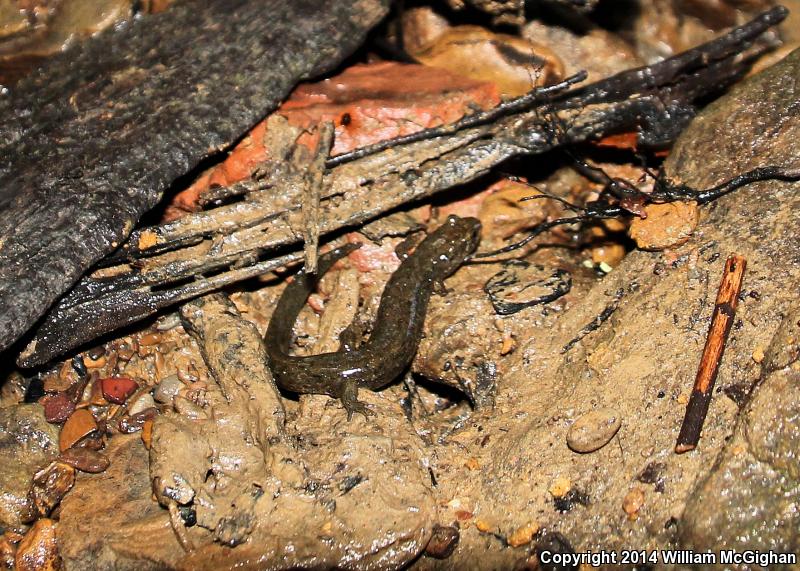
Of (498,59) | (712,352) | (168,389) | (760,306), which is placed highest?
(498,59)

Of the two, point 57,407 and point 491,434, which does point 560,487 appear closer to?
point 491,434

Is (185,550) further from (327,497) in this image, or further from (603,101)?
(603,101)

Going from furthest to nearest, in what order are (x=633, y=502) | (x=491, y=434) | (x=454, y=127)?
(x=454, y=127) → (x=491, y=434) → (x=633, y=502)

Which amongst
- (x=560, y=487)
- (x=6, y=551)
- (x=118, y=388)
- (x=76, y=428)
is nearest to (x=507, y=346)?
(x=560, y=487)

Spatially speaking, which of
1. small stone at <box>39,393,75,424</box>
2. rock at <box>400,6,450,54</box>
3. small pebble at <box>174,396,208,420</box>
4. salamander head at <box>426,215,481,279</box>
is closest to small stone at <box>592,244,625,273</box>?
salamander head at <box>426,215,481,279</box>

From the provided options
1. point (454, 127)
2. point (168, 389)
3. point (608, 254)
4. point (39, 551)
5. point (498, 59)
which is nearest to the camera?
point (39, 551)

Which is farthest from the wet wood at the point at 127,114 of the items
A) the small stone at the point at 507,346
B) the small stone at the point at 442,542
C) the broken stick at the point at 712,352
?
the broken stick at the point at 712,352

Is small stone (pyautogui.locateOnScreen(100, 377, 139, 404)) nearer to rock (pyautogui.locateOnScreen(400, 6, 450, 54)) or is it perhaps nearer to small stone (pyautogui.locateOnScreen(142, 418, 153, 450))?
small stone (pyautogui.locateOnScreen(142, 418, 153, 450))

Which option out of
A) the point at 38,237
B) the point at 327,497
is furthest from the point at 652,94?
the point at 38,237
